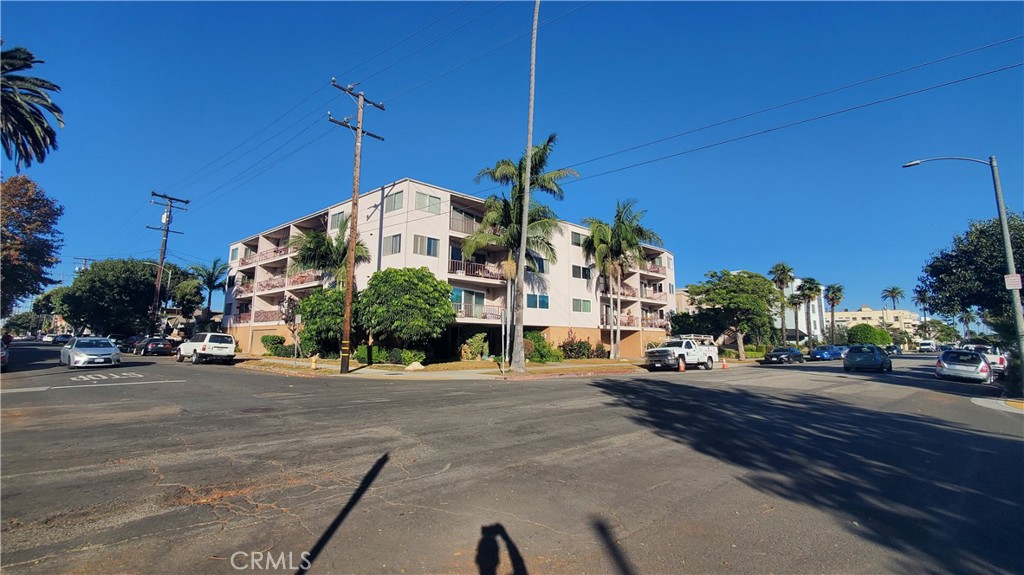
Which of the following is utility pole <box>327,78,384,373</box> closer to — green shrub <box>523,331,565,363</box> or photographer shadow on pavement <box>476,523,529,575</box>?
green shrub <box>523,331,565,363</box>

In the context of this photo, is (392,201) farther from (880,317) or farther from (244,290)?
(880,317)

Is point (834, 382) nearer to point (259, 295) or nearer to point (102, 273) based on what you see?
point (259, 295)

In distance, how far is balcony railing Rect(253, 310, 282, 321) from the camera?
3950 centimetres

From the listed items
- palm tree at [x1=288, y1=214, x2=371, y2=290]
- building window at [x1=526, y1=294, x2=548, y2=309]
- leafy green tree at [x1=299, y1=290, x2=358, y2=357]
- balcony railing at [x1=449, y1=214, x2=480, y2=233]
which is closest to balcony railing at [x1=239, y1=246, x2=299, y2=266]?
palm tree at [x1=288, y1=214, x2=371, y2=290]

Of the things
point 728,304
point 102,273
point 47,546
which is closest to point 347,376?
point 47,546

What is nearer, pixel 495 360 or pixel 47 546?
pixel 47 546

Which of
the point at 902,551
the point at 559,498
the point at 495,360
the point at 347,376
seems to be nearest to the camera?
the point at 902,551

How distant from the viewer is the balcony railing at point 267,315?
1555 inches

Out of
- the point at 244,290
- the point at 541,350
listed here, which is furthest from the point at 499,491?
the point at 244,290

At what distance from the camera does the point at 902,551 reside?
3727 mm

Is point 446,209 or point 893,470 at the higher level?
point 446,209

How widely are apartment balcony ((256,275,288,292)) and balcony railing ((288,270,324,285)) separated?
52.6 inches

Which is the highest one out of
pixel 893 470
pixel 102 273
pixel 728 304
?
pixel 102 273

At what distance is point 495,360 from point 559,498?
2563 cm
